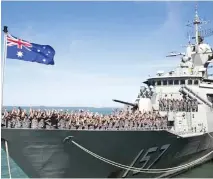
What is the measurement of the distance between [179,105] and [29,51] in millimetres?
11454

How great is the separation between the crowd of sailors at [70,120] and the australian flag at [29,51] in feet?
6.48

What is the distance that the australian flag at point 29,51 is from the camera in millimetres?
10734

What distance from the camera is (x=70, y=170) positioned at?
1343cm

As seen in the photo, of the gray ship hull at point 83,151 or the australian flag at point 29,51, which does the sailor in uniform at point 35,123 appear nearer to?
the gray ship hull at point 83,151

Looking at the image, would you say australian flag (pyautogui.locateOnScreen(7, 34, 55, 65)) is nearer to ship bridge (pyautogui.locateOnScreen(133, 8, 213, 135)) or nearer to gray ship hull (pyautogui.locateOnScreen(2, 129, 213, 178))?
gray ship hull (pyautogui.locateOnScreen(2, 129, 213, 178))

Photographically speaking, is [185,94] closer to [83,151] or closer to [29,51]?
[83,151]

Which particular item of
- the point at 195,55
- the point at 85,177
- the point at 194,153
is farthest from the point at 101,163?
the point at 195,55

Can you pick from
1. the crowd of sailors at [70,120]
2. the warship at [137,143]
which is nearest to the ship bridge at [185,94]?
the warship at [137,143]

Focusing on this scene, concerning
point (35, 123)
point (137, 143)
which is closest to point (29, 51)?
point (35, 123)

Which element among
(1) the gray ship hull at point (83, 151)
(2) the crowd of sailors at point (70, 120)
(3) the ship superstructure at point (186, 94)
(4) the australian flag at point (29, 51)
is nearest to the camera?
(4) the australian flag at point (29, 51)

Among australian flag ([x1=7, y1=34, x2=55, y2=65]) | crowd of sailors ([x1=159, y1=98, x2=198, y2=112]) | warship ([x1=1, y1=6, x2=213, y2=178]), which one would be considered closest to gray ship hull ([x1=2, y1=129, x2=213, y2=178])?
warship ([x1=1, y1=6, x2=213, y2=178])

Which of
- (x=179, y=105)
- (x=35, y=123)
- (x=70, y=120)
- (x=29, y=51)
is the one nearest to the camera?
(x=29, y=51)

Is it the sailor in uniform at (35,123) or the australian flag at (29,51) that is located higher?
the australian flag at (29,51)

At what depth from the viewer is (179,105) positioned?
65.2 feet
